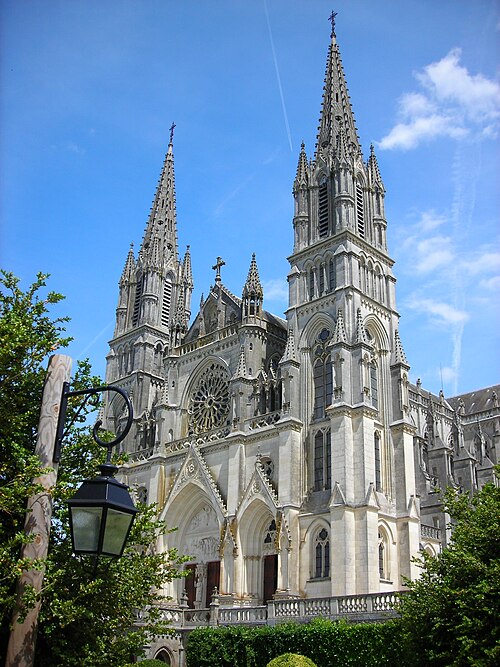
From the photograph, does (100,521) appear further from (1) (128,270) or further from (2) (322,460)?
(1) (128,270)

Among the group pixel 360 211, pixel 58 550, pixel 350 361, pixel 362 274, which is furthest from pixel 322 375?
pixel 58 550

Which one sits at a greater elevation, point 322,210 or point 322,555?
point 322,210

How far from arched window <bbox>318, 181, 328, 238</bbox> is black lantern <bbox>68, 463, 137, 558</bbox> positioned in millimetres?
33462

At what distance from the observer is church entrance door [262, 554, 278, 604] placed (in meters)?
34.1

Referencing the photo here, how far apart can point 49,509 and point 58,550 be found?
4288 mm

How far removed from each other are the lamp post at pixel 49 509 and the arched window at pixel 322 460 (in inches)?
989

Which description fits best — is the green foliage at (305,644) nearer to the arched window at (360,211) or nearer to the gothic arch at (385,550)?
the gothic arch at (385,550)

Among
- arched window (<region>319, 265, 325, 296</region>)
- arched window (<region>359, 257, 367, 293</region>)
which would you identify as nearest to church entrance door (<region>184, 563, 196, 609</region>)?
arched window (<region>319, 265, 325, 296</region>)

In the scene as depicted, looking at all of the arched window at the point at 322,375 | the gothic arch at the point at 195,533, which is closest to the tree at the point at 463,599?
the arched window at the point at 322,375

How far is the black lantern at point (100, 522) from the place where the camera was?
6.89 metres

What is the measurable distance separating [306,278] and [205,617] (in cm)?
1812

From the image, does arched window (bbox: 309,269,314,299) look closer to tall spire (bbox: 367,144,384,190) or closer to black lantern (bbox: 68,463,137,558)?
tall spire (bbox: 367,144,384,190)

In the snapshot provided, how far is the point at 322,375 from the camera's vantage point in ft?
117

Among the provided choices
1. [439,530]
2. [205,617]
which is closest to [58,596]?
[205,617]
